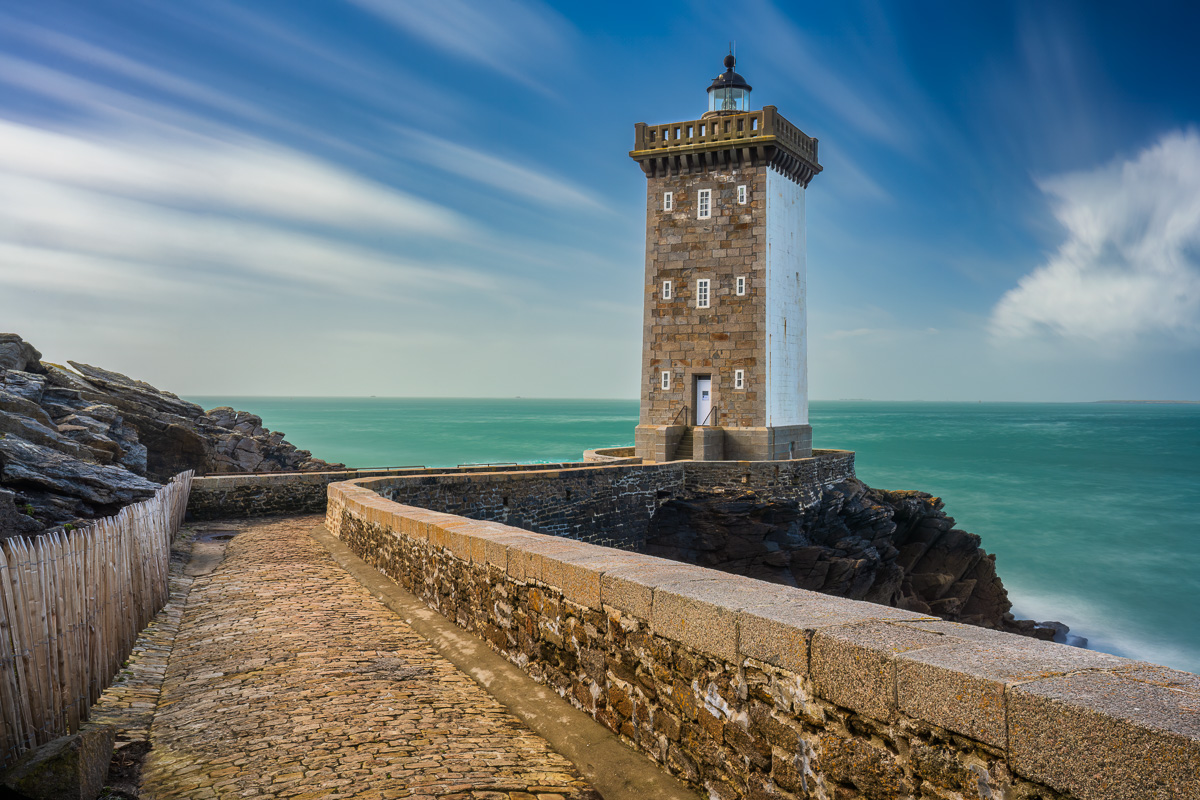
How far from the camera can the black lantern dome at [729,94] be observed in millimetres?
23797

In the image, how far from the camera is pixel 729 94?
78.3 ft

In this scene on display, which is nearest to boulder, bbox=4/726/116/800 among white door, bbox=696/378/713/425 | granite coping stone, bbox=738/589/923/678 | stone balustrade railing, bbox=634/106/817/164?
A: granite coping stone, bbox=738/589/923/678

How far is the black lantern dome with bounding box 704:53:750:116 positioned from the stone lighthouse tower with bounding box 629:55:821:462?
1.20 metres

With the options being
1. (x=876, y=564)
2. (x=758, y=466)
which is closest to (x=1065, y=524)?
(x=876, y=564)

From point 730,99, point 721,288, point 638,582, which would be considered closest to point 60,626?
point 638,582

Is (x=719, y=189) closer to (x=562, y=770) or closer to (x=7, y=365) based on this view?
(x=7, y=365)

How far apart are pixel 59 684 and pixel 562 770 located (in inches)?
108

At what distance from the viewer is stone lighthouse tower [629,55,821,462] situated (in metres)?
21.4

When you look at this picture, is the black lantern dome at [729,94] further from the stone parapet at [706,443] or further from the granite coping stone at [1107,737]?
the granite coping stone at [1107,737]

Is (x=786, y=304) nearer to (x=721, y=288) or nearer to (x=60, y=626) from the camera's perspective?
(x=721, y=288)

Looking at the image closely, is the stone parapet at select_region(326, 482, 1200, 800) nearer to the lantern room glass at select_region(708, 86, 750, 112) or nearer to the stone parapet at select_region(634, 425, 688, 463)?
the stone parapet at select_region(634, 425, 688, 463)

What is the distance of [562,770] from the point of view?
384 cm

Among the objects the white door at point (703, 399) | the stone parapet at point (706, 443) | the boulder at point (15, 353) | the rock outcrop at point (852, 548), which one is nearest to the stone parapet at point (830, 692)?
the rock outcrop at point (852, 548)

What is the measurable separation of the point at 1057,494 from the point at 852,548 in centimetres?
3809
